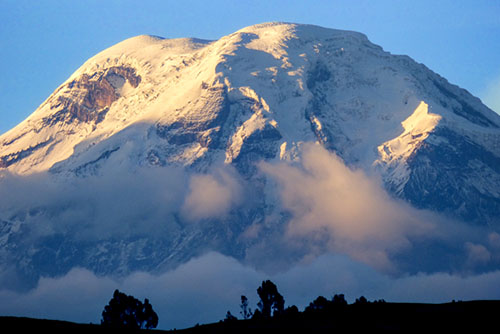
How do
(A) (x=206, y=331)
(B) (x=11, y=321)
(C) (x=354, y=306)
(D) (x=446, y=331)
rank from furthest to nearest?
(C) (x=354, y=306) → (A) (x=206, y=331) → (B) (x=11, y=321) → (D) (x=446, y=331)

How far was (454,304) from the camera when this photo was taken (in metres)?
191

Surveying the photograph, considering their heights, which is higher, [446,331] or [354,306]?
[354,306]

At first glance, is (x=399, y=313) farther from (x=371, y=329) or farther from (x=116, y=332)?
(x=116, y=332)

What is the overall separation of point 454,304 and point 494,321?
22594 millimetres

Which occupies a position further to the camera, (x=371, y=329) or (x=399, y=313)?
(x=399, y=313)

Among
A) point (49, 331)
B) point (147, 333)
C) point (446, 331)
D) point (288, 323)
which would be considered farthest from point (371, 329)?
point (49, 331)

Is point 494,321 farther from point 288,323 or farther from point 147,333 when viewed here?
point 147,333

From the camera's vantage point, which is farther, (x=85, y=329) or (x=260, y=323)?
(x=260, y=323)

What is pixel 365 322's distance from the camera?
579ft

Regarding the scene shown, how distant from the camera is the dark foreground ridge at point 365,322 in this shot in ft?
556

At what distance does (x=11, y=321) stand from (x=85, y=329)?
41.0 feet

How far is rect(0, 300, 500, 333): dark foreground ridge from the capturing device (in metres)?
169

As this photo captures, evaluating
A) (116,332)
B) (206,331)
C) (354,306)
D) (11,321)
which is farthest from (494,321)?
(11,321)

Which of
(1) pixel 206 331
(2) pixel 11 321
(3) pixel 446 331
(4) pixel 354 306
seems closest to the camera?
(3) pixel 446 331
